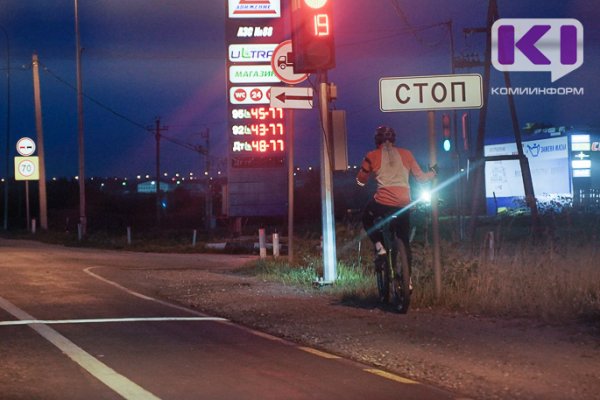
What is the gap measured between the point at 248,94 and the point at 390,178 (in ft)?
73.2

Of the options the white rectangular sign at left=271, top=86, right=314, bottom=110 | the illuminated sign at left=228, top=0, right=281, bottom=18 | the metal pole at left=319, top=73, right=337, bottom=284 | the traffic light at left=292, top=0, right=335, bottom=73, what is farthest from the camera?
the illuminated sign at left=228, top=0, right=281, bottom=18

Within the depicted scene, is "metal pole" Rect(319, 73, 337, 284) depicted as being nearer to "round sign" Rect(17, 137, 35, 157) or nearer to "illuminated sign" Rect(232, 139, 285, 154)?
"illuminated sign" Rect(232, 139, 285, 154)

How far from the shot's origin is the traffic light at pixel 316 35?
38.8 feet

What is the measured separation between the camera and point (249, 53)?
31281mm

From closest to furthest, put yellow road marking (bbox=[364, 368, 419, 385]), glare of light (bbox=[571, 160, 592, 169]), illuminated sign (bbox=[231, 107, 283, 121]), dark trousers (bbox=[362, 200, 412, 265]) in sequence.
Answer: yellow road marking (bbox=[364, 368, 419, 385]) → dark trousers (bbox=[362, 200, 412, 265]) → illuminated sign (bbox=[231, 107, 283, 121]) → glare of light (bbox=[571, 160, 592, 169])

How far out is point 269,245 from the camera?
100 ft

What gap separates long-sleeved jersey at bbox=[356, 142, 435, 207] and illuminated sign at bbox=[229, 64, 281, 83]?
21568 mm

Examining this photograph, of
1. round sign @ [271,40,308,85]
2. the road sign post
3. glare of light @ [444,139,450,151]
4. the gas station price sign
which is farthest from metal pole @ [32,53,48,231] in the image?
the road sign post

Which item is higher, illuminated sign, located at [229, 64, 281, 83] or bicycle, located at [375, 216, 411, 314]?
illuminated sign, located at [229, 64, 281, 83]

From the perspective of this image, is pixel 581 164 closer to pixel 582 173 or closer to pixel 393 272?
pixel 582 173

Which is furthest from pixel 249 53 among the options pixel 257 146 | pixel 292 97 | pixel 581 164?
pixel 581 164

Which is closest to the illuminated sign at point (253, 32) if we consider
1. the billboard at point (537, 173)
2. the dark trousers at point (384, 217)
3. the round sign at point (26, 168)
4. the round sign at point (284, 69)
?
the round sign at point (284, 69)

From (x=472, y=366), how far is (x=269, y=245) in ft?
76.6

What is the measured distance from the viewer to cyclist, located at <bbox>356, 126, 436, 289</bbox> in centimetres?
1013
